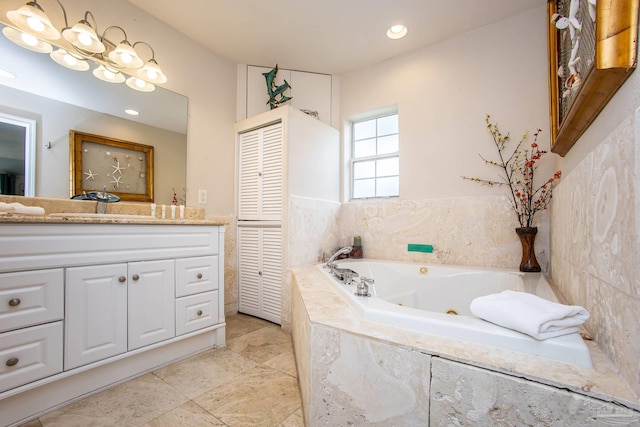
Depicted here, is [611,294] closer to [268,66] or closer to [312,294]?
[312,294]

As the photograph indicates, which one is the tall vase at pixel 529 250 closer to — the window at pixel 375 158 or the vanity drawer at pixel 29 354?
the window at pixel 375 158

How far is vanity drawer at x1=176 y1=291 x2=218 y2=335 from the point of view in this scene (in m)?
1.57

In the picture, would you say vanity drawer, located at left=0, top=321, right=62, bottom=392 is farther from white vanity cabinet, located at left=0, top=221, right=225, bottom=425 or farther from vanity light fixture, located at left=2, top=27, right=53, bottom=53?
vanity light fixture, located at left=2, top=27, right=53, bottom=53

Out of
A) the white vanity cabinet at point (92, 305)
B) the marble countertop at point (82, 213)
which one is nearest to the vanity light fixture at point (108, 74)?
the marble countertop at point (82, 213)

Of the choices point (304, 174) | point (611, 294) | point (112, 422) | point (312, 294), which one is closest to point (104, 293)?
point (112, 422)

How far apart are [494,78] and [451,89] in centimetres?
30

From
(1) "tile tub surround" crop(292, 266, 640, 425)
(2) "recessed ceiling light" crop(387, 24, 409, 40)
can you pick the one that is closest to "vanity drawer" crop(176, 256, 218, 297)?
(1) "tile tub surround" crop(292, 266, 640, 425)

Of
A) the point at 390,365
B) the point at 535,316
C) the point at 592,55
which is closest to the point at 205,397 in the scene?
the point at 390,365

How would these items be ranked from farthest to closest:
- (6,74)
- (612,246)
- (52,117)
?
(52,117)
(6,74)
(612,246)

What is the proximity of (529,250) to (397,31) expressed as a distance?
1.91 m

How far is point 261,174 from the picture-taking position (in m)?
2.35

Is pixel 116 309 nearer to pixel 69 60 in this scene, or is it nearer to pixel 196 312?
pixel 196 312

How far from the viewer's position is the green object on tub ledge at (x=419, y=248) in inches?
86.0

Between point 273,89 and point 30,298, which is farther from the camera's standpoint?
point 273,89
